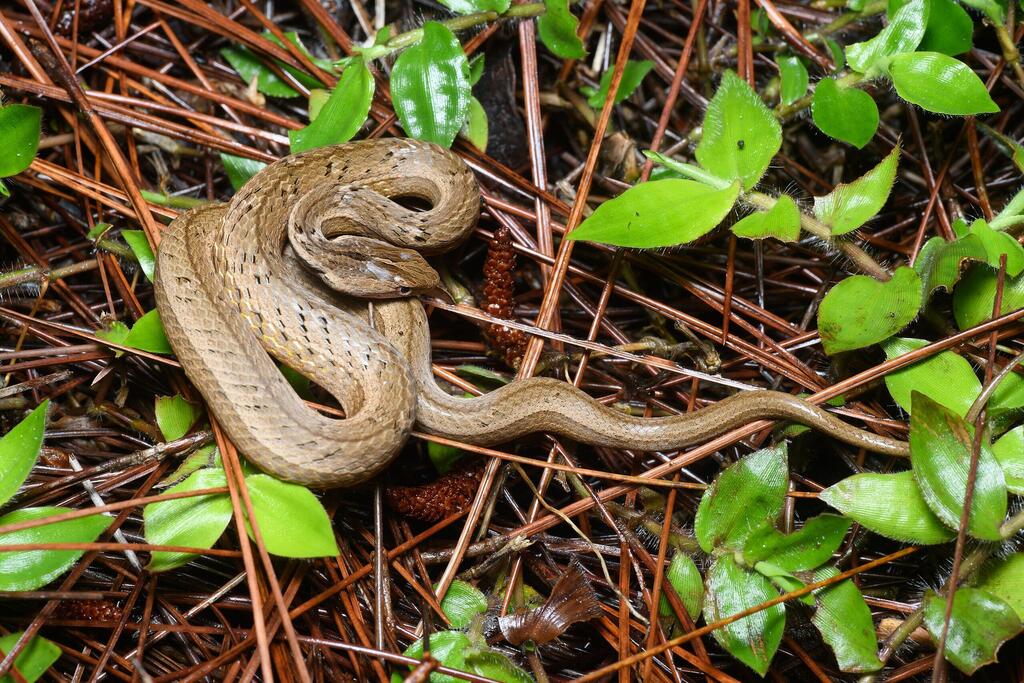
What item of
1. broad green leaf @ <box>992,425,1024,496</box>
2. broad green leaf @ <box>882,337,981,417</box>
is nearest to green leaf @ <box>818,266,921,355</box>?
broad green leaf @ <box>882,337,981,417</box>

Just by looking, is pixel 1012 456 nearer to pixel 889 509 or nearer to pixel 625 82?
pixel 889 509

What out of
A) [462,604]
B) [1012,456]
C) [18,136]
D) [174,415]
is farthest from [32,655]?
[1012,456]

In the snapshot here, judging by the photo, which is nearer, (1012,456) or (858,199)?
(1012,456)

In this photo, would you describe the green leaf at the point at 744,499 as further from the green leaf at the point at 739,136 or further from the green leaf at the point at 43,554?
the green leaf at the point at 43,554

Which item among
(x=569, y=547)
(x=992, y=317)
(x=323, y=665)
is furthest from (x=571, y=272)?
(x=323, y=665)

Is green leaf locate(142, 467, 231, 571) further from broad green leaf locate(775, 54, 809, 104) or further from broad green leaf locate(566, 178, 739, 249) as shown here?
broad green leaf locate(775, 54, 809, 104)

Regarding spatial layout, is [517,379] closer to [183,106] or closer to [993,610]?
[993,610]
